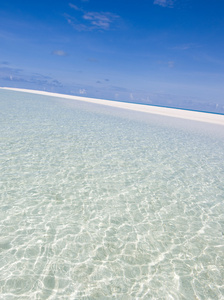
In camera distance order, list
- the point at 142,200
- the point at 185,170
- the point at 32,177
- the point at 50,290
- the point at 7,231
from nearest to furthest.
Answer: the point at 50,290
the point at 7,231
the point at 142,200
the point at 32,177
the point at 185,170

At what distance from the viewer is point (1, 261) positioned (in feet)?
9.91

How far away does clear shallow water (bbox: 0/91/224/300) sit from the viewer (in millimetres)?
2848

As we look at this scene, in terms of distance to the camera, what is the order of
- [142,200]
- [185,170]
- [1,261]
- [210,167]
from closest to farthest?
[1,261] → [142,200] → [185,170] → [210,167]

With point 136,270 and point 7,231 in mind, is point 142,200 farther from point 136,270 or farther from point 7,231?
point 7,231

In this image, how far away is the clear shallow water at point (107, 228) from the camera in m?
2.85

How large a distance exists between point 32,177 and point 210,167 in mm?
7218

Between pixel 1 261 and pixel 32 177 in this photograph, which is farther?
pixel 32 177

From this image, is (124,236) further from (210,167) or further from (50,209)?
(210,167)

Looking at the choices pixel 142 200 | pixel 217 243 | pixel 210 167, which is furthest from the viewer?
pixel 210 167

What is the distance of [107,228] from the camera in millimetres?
4008

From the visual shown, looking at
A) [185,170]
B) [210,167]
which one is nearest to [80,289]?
[185,170]

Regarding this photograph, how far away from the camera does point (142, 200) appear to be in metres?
5.16

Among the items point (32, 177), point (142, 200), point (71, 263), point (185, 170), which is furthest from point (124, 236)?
point (185, 170)

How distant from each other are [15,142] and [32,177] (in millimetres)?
3769
